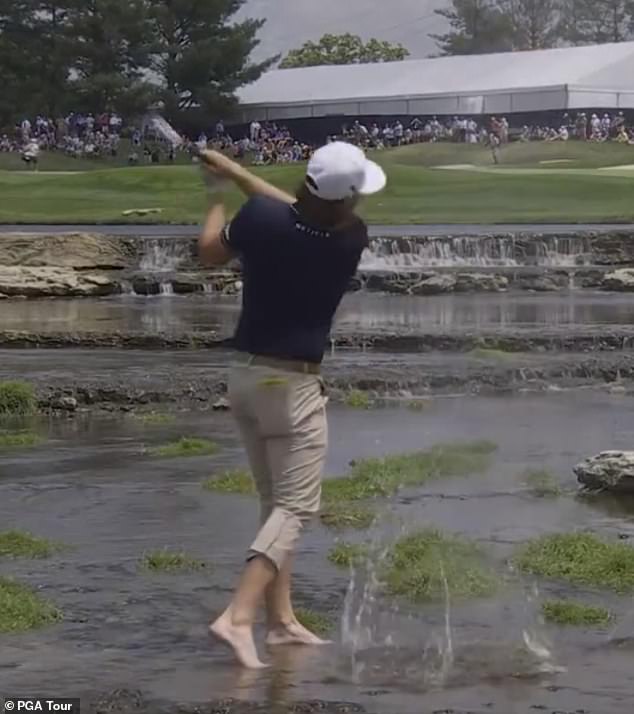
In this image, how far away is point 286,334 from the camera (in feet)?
21.9

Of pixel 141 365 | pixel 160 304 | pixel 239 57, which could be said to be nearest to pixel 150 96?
pixel 239 57

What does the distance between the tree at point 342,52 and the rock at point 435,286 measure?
9575 cm

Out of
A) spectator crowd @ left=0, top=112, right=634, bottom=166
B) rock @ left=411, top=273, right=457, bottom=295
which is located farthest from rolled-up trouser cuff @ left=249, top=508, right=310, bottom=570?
spectator crowd @ left=0, top=112, right=634, bottom=166

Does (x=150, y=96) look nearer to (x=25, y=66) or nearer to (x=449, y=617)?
(x=25, y=66)

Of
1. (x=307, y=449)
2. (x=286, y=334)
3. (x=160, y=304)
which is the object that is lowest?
(x=160, y=304)

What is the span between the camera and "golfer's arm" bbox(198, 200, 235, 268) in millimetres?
6668

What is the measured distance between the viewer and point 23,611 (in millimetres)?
6992

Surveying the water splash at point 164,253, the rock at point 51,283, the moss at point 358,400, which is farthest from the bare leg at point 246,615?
the water splash at point 164,253

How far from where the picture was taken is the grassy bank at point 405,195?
41.2 metres

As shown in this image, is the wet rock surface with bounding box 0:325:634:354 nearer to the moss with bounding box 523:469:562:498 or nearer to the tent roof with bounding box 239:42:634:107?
the moss with bounding box 523:469:562:498

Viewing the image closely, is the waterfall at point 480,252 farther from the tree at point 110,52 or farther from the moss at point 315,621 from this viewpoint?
the tree at point 110,52

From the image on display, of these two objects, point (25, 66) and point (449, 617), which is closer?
point (449, 617)

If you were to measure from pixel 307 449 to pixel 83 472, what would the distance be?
13.5 feet

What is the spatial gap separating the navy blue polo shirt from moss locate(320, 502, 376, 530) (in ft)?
7.84
